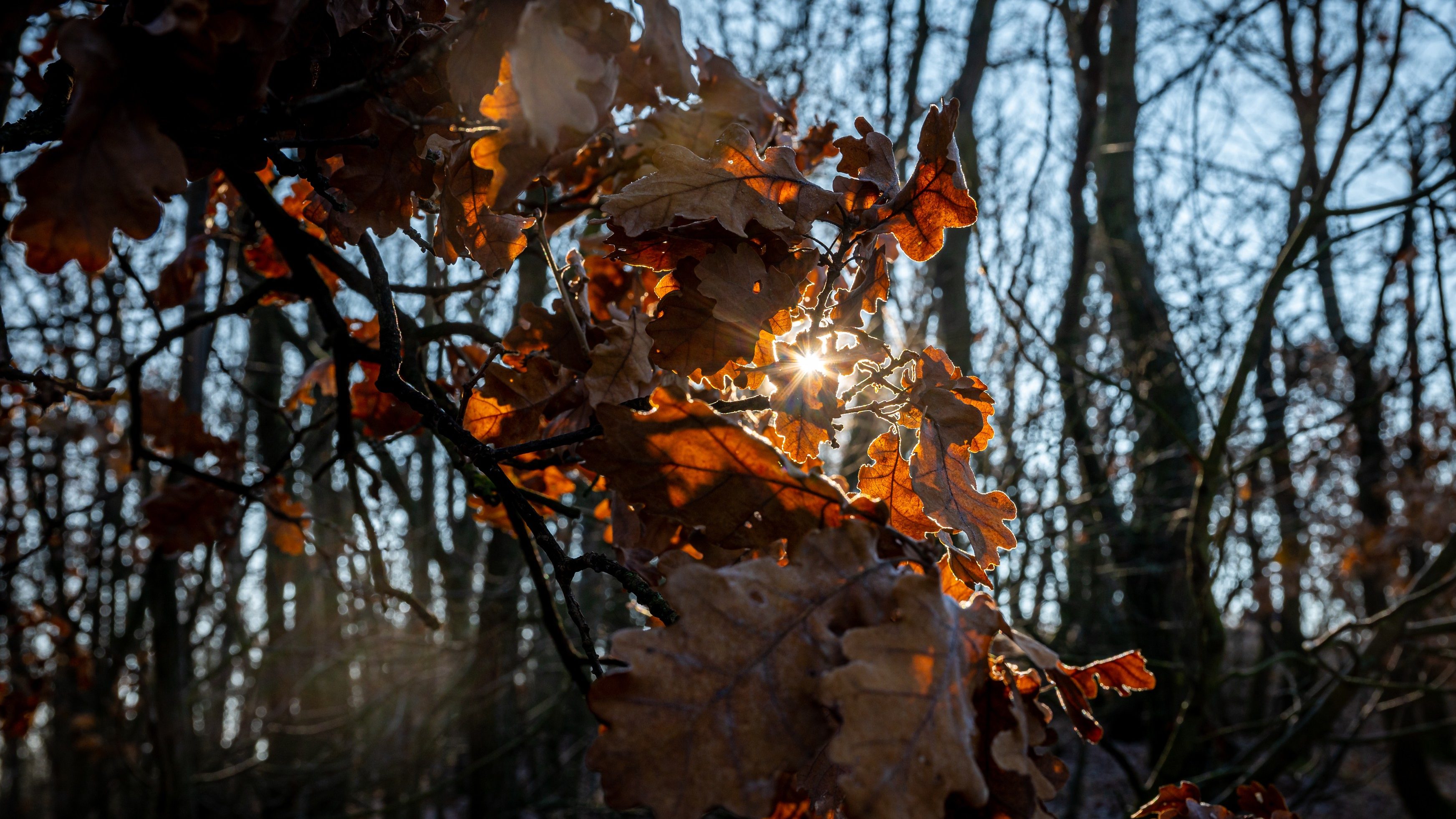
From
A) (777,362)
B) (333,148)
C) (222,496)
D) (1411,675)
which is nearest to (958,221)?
(777,362)

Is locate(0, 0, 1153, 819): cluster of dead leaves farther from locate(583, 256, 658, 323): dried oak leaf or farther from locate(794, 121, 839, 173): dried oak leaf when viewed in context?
locate(794, 121, 839, 173): dried oak leaf

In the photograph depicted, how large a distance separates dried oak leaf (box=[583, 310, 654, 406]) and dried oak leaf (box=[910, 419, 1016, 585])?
14.1 inches

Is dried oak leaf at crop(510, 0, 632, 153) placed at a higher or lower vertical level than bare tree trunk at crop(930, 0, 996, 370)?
lower

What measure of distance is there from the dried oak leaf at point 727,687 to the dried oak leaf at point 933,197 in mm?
465

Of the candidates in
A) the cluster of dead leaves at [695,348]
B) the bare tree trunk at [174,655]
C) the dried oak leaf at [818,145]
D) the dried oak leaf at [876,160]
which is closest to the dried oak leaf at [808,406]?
the cluster of dead leaves at [695,348]

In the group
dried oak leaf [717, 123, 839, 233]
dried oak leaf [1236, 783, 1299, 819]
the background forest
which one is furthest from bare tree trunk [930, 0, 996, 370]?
dried oak leaf [717, 123, 839, 233]

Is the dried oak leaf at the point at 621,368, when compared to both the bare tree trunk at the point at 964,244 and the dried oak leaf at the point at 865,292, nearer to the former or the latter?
the dried oak leaf at the point at 865,292

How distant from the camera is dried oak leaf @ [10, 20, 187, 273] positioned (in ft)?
2.04

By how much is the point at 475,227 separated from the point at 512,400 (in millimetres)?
255

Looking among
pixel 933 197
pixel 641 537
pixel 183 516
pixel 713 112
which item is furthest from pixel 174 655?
pixel 933 197

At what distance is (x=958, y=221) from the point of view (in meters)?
0.95

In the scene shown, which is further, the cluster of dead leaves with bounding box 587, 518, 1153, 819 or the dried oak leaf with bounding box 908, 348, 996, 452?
the dried oak leaf with bounding box 908, 348, 996, 452

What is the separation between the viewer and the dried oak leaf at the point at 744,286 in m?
0.88

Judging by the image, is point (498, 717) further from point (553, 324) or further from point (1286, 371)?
point (1286, 371)
